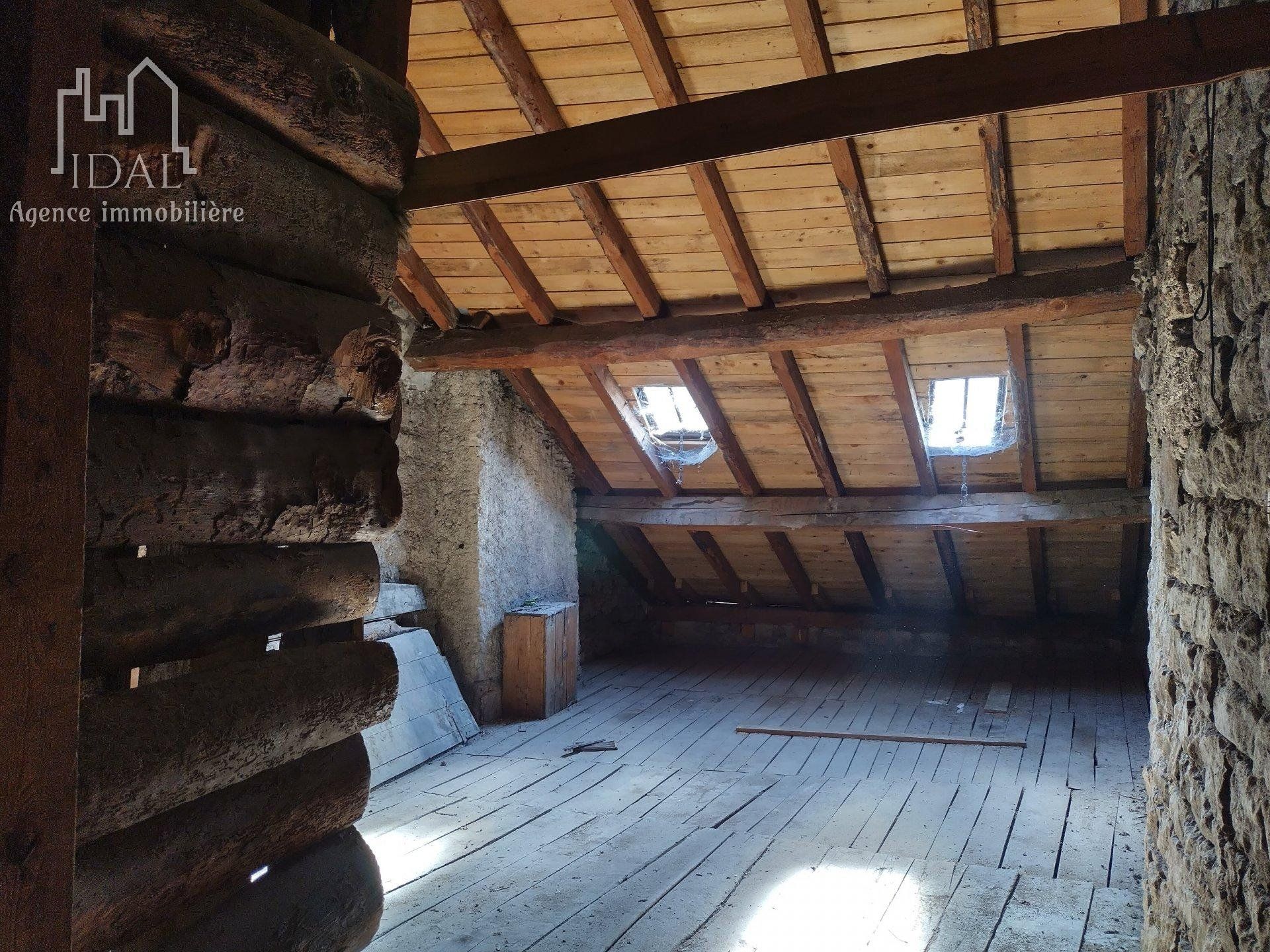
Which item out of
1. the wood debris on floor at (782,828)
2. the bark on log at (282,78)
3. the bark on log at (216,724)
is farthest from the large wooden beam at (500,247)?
the bark on log at (216,724)

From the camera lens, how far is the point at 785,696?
20.9 ft

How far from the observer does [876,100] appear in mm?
2328

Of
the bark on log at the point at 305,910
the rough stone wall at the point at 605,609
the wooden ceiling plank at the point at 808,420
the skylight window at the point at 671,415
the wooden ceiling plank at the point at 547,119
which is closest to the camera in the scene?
the bark on log at the point at 305,910

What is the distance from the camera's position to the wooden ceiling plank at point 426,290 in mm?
5125

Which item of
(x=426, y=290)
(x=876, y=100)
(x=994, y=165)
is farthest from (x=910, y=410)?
(x=876, y=100)

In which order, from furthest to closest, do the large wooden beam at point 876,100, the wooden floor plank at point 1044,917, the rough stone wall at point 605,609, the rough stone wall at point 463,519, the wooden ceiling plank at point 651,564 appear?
the rough stone wall at point 605,609 < the wooden ceiling plank at point 651,564 < the rough stone wall at point 463,519 < the wooden floor plank at point 1044,917 < the large wooden beam at point 876,100

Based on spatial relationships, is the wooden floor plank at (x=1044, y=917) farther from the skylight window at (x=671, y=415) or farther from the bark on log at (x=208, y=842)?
the skylight window at (x=671, y=415)

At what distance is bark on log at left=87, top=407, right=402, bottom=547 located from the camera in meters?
1.49

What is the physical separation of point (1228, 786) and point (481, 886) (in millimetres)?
2525

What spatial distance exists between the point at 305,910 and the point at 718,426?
4205 mm

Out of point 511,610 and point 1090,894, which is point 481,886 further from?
point 511,610

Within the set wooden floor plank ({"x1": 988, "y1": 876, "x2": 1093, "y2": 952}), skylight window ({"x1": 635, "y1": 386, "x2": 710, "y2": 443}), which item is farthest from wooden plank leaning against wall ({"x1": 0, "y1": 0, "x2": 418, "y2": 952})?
skylight window ({"x1": 635, "y1": 386, "x2": 710, "y2": 443})

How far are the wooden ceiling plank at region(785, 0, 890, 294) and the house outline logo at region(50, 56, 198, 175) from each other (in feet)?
6.46

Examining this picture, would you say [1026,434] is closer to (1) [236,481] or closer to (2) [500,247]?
(2) [500,247]
